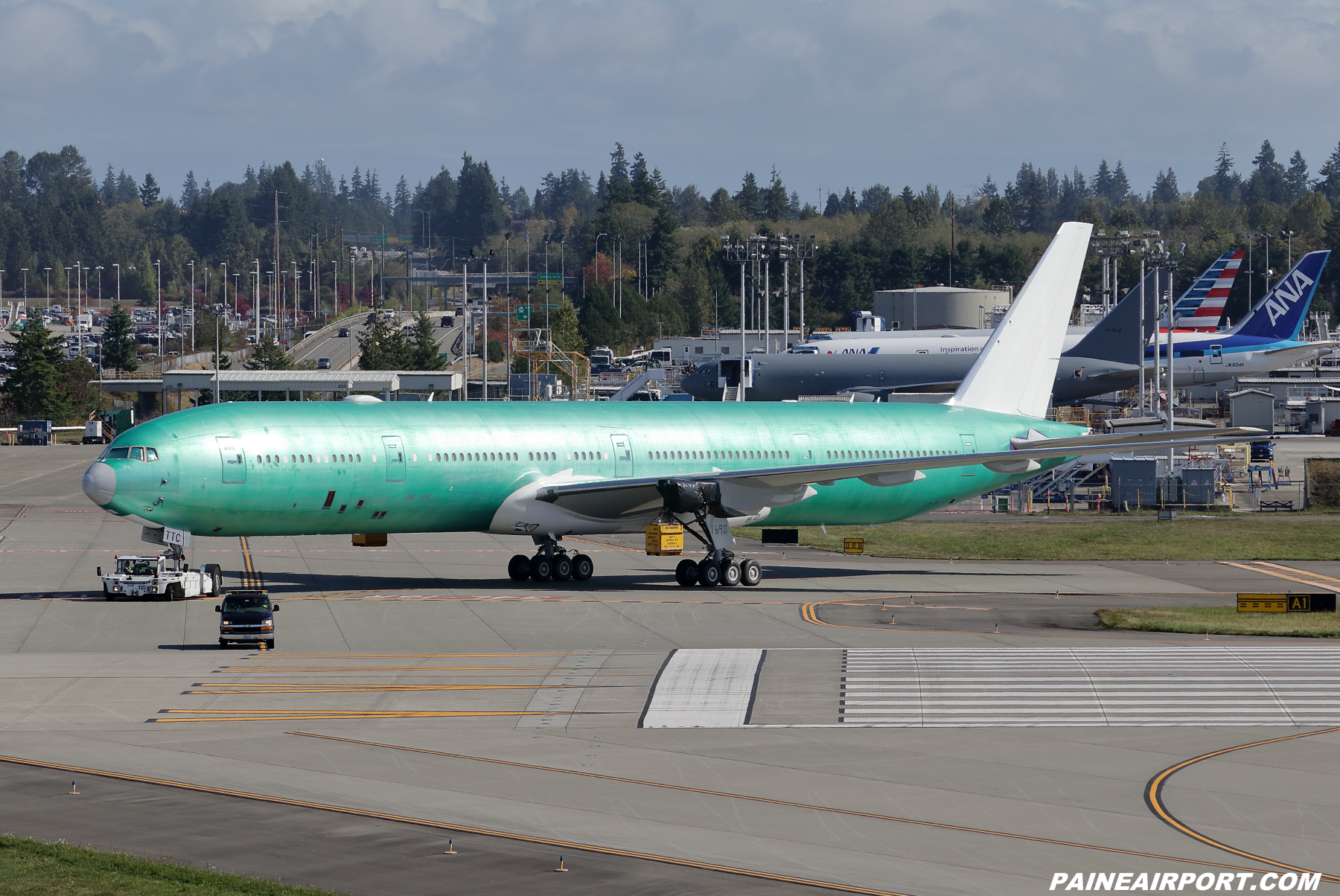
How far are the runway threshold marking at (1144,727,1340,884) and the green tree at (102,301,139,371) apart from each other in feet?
595

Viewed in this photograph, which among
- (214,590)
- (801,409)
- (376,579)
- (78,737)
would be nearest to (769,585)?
(801,409)

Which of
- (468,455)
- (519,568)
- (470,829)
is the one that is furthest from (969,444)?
(470,829)

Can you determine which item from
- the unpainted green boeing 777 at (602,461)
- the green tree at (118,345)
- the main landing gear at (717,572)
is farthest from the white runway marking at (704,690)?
the green tree at (118,345)

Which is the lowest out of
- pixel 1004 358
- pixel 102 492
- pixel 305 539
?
pixel 305 539

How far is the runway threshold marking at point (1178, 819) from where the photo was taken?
60.7ft

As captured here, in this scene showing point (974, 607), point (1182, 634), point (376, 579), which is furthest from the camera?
point (376, 579)

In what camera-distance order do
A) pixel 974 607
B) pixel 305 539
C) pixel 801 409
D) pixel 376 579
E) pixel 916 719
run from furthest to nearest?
pixel 305 539, pixel 801 409, pixel 376 579, pixel 974 607, pixel 916 719

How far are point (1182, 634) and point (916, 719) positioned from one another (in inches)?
555

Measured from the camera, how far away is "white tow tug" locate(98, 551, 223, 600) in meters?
42.7

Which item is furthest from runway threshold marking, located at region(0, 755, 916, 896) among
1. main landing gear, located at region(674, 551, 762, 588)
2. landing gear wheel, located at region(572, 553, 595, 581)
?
main landing gear, located at region(674, 551, 762, 588)

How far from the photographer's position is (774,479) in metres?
48.0

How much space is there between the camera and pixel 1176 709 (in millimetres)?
28531

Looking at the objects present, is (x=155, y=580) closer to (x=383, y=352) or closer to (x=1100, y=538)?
(x=1100, y=538)

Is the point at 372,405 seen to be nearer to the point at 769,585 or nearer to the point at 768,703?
the point at 769,585
